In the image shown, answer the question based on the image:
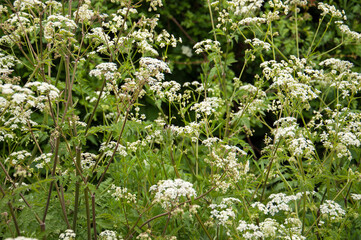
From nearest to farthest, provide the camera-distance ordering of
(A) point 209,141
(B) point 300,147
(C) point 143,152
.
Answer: (B) point 300,147
(A) point 209,141
(C) point 143,152

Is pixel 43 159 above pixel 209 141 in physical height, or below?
below

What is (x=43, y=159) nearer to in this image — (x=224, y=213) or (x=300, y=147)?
(x=224, y=213)

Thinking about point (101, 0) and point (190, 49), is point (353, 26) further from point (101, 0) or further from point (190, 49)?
point (101, 0)

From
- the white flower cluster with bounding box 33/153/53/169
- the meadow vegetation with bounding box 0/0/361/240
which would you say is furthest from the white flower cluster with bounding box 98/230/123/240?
the white flower cluster with bounding box 33/153/53/169

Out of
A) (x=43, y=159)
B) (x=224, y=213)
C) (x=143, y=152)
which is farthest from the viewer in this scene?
(x=143, y=152)

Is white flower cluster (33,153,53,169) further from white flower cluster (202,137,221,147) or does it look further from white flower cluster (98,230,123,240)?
white flower cluster (202,137,221,147)

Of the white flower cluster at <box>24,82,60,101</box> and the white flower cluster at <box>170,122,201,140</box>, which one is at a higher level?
the white flower cluster at <box>24,82,60,101</box>

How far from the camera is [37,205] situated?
3.13 m

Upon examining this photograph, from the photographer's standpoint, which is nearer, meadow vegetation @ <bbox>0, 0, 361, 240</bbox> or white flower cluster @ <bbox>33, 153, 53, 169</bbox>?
meadow vegetation @ <bbox>0, 0, 361, 240</bbox>

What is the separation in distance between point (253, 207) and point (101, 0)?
11.7 feet

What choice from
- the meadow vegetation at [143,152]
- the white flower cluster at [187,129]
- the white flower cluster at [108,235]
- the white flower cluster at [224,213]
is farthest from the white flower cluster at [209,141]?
the white flower cluster at [108,235]

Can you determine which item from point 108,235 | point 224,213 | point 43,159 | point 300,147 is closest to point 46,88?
point 43,159

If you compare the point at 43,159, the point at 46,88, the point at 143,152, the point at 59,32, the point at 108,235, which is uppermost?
the point at 59,32

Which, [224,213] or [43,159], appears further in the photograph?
A: [43,159]
